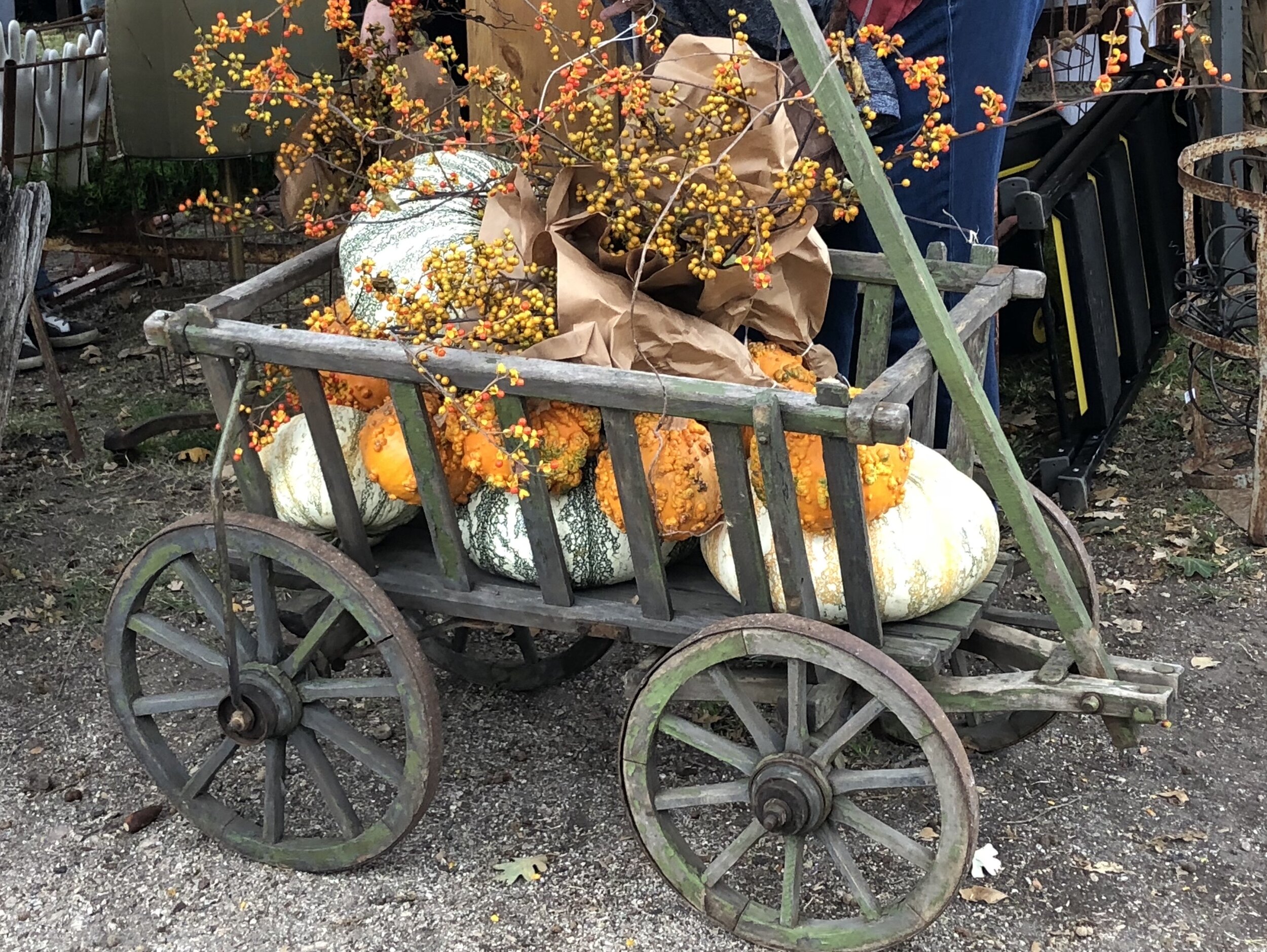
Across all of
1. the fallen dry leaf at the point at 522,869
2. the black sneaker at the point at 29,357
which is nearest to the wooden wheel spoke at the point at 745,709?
the fallen dry leaf at the point at 522,869

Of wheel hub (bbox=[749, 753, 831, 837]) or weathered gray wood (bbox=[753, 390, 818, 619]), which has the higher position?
weathered gray wood (bbox=[753, 390, 818, 619])

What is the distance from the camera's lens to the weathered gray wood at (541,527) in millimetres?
2352

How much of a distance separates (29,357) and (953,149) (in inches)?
180

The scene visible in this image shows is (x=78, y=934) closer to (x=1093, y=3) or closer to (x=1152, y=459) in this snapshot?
(x=1152, y=459)

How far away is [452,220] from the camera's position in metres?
2.75

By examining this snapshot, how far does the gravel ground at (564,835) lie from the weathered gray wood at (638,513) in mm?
625

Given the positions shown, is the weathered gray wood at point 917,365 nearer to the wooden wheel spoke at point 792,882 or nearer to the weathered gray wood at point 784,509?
the weathered gray wood at point 784,509

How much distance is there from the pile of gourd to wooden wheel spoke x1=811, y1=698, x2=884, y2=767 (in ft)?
0.63

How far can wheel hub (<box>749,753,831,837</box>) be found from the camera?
7.55ft

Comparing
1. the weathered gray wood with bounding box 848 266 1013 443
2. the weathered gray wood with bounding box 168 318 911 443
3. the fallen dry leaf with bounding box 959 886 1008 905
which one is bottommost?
the fallen dry leaf with bounding box 959 886 1008 905

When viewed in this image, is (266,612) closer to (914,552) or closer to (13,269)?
(914,552)

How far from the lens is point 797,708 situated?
2.29 metres

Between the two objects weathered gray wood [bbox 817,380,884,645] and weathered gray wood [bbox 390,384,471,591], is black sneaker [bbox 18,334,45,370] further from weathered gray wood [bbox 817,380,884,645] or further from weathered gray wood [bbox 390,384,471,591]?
weathered gray wood [bbox 817,380,884,645]

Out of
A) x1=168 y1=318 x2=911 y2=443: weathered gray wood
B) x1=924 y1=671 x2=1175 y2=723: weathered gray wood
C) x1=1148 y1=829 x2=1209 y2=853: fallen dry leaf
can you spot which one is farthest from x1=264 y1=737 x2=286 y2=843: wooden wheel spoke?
x1=1148 y1=829 x2=1209 y2=853: fallen dry leaf
